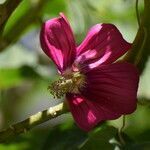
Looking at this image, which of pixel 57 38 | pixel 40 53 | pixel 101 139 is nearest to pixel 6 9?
pixel 57 38

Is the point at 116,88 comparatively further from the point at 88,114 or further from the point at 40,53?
the point at 40,53

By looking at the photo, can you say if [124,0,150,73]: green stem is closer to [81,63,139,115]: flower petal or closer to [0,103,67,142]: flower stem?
[81,63,139,115]: flower petal

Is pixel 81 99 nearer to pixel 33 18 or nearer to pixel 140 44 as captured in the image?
pixel 140 44

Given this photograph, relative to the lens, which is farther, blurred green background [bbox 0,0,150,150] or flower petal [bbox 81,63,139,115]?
blurred green background [bbox 0,0,150,150]

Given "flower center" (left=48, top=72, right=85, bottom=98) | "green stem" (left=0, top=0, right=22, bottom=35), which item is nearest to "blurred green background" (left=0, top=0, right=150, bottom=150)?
"flower center" (left=48, top=72, right=85, bottom=98)

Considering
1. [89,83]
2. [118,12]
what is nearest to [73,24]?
[118,12]

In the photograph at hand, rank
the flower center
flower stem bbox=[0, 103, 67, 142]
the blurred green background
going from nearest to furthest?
flower stem bbox=[0, 103, 67, 142], the flower center, the blurred green background
